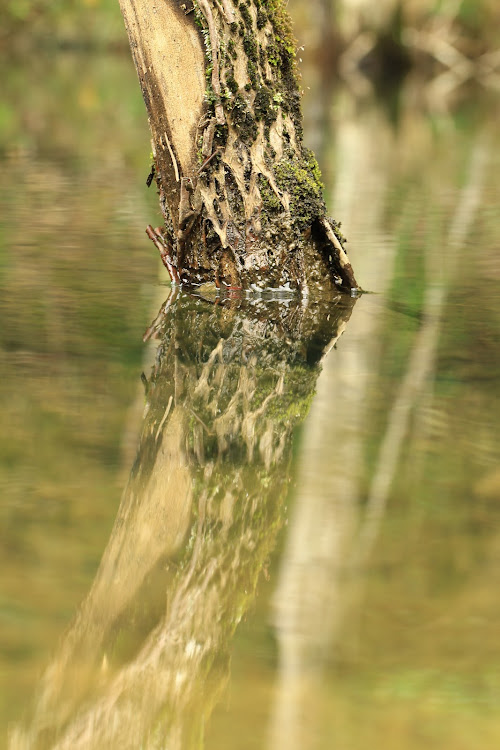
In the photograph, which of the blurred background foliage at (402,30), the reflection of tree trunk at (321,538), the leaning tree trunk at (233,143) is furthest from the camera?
the blurred background foliage at (402,30)

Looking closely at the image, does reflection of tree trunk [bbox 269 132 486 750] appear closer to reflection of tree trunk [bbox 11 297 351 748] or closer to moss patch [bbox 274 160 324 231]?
reflection of tree trunk [bbox 11 297 351 748]

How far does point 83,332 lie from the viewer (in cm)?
364

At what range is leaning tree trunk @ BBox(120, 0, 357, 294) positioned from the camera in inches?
162

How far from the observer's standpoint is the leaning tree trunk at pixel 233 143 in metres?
4.12

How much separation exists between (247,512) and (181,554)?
8.7 inches

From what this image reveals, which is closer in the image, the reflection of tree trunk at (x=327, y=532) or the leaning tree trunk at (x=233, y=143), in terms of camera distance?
the reflection of tree trunk at (x=327, y=532)

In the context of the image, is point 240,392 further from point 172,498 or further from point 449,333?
point 449,333

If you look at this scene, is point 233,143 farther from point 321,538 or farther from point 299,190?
point 321,538

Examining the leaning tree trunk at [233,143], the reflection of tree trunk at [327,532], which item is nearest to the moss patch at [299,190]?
the leaning tree trunk at [233,143]

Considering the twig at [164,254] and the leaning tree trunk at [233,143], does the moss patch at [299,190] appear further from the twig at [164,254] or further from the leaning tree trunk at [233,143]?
the twig at [164,254]

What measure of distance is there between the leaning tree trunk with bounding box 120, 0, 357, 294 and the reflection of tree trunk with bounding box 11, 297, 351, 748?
0.87m

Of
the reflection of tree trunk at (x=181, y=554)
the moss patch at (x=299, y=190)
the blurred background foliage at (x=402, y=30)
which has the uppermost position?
the moss patch at (x=299, y=190)

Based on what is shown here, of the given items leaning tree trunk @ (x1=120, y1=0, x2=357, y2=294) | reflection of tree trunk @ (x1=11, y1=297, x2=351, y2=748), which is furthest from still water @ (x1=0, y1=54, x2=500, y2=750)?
leaning tree trunk @ (x1=120, y1=0, x2=357, y2=294)

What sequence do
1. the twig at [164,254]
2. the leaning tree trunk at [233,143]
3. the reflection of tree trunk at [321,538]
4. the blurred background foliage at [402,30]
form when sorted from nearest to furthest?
1. the reflection of tree trunk at [321,538]
2. the leaning tree trunk at [233,143]
3. the twig at [164,254]
4. the blurred background foliage at [402,30]
